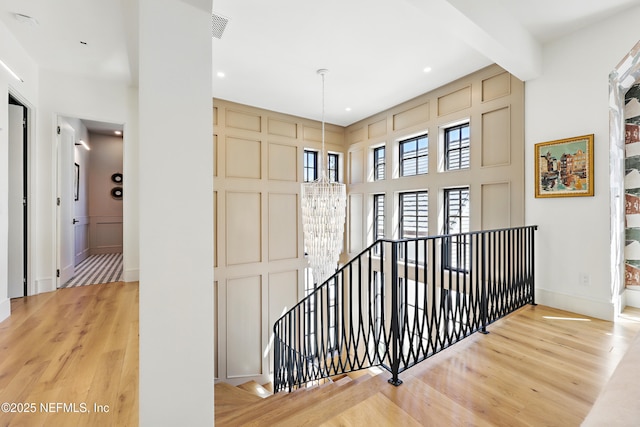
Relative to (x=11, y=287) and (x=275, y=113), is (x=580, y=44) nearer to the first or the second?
(x=275, y=113)

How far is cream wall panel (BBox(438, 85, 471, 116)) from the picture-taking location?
3.92m

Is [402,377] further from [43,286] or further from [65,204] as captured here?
[65,204]

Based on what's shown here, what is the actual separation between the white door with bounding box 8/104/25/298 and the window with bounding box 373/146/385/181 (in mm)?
5157

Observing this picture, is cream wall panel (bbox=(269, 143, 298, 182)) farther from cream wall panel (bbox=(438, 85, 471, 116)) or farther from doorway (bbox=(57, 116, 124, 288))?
cream wall panel (bbox=(438, 85, 471, 116))

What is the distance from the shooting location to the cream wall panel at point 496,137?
3.49 metres

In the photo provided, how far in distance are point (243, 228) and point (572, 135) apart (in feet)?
14.9

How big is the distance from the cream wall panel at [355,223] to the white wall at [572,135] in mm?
3167

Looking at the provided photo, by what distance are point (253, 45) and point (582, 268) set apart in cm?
417

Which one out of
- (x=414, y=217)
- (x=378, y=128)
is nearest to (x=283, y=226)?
(x=414, y=217)

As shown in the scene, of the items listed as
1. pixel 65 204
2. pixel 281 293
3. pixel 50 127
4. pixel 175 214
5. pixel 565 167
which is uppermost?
pixel 50 127

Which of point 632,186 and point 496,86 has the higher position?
point 496,86

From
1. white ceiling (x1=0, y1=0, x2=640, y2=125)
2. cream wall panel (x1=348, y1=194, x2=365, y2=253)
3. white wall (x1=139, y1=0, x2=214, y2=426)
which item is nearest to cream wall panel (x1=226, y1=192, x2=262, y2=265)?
white ceiling (x1=0, y1=0, x2=640, y2=125)

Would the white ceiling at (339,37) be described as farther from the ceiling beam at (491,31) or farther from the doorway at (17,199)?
the doorway at (17,199)

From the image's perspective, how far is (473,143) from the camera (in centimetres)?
387
